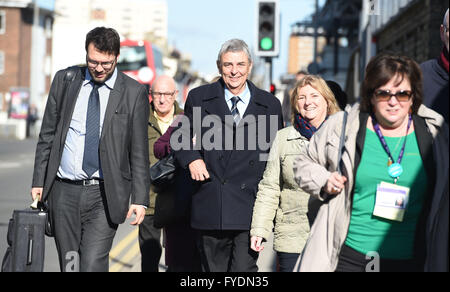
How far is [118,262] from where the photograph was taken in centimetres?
893

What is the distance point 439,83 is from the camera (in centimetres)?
409

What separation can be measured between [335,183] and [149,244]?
3.55 m

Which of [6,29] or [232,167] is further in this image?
[6,29]

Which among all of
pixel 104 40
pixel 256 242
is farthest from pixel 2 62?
pixel 256 242

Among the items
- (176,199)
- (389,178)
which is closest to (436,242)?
(389,178)

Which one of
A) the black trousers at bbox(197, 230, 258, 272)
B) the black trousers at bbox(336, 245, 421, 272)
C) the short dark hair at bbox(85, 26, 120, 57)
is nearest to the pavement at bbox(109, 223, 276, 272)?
the black trousers at bbox(197, 230, 258, 272)

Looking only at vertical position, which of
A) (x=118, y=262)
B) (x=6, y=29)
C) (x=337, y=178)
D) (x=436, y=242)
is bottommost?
(x=118, y=262)

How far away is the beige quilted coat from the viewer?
5.14m

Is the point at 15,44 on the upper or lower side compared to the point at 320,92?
upper

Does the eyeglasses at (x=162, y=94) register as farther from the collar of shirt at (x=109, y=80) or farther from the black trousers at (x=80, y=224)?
the black trousers at (x=80, y=224)

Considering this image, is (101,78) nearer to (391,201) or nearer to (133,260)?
(391,201)

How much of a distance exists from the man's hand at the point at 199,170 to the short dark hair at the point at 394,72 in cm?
175
